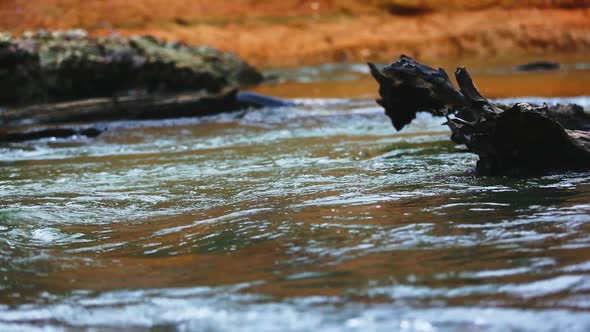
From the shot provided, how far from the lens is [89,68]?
1174 centimetres

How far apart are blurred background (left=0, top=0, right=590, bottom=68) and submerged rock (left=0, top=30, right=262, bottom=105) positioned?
8.01m

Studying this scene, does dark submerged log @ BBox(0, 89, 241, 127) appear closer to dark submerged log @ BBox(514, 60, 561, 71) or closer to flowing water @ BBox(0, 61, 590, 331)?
flowing water @ BBox(0, 61, 590, 331)

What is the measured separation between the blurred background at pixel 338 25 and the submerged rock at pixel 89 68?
8.01 m

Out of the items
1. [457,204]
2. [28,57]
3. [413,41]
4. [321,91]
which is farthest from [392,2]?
[457,204]

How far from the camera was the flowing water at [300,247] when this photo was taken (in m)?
1.98

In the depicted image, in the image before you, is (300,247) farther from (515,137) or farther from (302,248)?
(515,137)

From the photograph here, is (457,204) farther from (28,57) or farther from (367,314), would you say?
(28,57)

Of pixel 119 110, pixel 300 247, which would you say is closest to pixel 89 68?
pixel 119 110

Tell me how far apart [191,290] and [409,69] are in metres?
3.12

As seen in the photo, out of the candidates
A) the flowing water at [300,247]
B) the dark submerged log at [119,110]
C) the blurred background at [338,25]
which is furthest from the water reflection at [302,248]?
the blurred background at [338,25]

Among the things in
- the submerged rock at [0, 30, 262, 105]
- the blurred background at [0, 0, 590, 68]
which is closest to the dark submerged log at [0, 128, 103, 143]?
the submerged rock at [0, 30, 262, 105]

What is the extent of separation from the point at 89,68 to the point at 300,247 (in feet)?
32.3

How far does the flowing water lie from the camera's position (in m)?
1.98

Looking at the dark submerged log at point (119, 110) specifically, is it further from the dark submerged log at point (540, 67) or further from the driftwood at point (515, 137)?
the dark submerged log at point (540, 67)
